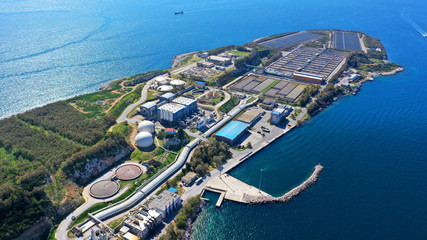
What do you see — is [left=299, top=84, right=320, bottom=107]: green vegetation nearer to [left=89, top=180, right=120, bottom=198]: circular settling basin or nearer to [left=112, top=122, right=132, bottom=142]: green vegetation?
[left=112, top=122, right=132, bottom=142]: green vegetation

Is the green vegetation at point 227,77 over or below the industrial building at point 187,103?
below

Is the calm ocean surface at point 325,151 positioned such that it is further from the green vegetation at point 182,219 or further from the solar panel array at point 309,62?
the solar panel array at point 309,62

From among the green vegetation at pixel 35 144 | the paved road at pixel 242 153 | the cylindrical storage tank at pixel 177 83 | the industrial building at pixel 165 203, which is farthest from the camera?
the cylindrical storage tank at pixel 177 83

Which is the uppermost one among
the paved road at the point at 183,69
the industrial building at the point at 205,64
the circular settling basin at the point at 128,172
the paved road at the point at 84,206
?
the industrial building at the point at 205,64

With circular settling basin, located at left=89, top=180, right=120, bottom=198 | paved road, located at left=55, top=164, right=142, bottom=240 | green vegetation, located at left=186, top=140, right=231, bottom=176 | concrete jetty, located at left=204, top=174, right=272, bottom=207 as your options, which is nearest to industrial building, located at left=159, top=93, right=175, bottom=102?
green vegetation, located at left=186, top=140, right=231, bottom=176

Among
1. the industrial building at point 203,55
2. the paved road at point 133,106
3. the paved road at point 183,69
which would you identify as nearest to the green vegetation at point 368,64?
the industrial building at point 203,55

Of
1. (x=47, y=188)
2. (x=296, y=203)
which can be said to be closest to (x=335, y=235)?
(x=296, y=203)

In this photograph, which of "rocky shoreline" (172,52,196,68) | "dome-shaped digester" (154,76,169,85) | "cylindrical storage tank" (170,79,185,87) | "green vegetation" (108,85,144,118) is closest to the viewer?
"green vegetation" (108,85,144,118)
